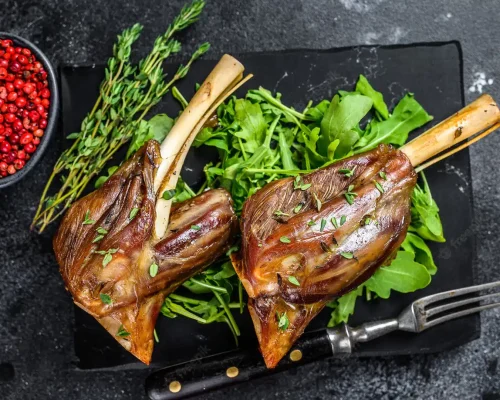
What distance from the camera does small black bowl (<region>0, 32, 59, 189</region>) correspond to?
8.34 feet

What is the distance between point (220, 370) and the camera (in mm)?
2494

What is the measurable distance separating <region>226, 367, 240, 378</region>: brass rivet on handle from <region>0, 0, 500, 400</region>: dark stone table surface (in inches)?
10.5

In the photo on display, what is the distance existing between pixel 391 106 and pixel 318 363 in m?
1.06

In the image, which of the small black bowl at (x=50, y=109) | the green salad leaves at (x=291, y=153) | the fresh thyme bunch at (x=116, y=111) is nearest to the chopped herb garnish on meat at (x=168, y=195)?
the green salad leaves at (x=291, y=153)

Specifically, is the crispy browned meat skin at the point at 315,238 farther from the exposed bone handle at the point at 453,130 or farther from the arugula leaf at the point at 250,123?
the arugula leaf at the point at 250,123

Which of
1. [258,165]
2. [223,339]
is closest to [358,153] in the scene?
[258,165]

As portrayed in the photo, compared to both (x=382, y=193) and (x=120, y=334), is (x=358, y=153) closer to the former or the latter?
(x=382, y=193)

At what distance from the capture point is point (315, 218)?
2.18m

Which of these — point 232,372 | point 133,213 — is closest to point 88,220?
point 133,213

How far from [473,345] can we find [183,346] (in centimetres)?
117

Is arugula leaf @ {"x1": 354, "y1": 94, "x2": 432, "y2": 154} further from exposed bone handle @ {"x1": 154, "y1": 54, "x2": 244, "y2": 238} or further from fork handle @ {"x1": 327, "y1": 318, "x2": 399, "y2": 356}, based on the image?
fork handle @ {"x1": 327, "y1": 318, "x2": 399, "y2": 356}

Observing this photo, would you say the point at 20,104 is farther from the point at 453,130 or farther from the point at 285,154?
the point at 453,130

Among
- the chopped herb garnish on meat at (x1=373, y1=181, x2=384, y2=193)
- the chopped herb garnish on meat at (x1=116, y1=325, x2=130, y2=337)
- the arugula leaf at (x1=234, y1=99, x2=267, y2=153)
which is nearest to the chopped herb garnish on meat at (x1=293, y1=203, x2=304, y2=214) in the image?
the chopped herb garnish on meat at (x1=373, y1=181, x2=384, y2=193)

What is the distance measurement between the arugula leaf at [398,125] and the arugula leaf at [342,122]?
0.08 metres
